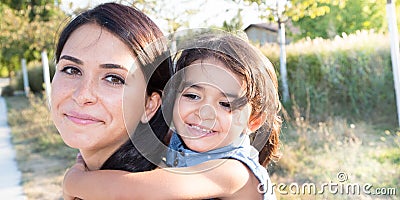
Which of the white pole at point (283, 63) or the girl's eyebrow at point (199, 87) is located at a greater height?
the girl's eyebrow at point (199, 87)

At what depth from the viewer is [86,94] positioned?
127cm

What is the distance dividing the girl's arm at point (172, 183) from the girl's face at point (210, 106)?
0.08 m

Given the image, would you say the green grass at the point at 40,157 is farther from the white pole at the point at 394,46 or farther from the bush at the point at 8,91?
the bush at the point at 8,91

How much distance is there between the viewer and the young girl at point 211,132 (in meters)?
1.20

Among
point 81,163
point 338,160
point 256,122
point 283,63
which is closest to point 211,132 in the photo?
point 256,122

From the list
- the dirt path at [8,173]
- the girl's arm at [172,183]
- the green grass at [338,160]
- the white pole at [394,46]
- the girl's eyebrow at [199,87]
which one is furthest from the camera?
the dirt path at [8,173]

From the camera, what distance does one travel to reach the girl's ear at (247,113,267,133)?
138 centimetres

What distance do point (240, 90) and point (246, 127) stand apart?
11 cm

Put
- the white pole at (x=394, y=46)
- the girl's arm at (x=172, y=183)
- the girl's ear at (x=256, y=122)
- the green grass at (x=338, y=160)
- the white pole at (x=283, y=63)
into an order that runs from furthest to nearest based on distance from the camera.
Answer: the white pole at (x=283, y=63) < the white pole at (x=394, y=46) < the green grass at (x=338, y=160) < the girl's ear at (x=256, y=122) < the girl's arm at (x=172, y=183)

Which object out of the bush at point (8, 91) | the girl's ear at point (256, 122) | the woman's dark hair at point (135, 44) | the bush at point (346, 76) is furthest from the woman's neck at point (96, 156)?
the bush at point (8, 91)

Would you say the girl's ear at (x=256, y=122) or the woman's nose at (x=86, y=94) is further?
the girl's ear at (x=256, y=122)

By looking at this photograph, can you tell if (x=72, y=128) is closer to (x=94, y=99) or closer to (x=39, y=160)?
(x=94, y=99)

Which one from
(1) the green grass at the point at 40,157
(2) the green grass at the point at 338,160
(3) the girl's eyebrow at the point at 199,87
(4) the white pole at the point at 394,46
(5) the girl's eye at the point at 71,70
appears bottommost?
(1) the green grass at the point at 40,157

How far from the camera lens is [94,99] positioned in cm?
128
